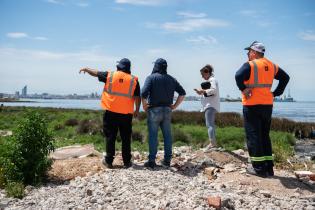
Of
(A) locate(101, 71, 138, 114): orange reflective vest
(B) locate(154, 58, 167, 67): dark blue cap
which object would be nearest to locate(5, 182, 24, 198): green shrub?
(A) locate(101, 71, 138, 114): orange reflective vest

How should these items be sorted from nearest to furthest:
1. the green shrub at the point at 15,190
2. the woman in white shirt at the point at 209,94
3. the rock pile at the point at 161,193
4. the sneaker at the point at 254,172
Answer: the rock pile at the point at 161,193
the green shrub at the point at 15,190
the sneaker at the point at 254,172
the woman in white shirt at the point at 209,94

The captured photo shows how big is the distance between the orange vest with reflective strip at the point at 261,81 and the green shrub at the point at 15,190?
4.32 meters

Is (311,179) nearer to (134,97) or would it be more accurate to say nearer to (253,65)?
(253,65)

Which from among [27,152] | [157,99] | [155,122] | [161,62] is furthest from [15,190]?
[161,62]

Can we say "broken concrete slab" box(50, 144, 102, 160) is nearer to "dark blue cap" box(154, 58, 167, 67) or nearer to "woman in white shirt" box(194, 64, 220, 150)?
"woman in white shirt" box(194, 64, 220, 150)

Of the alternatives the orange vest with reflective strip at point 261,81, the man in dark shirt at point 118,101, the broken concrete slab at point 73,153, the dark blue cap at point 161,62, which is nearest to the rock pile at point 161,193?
the man in dark shirt at point 118,101

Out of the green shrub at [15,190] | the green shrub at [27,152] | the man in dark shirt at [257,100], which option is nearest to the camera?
the green shrub at [15,190]

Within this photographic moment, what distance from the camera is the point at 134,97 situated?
28.3ft

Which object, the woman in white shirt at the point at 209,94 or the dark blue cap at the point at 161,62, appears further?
the woman in white shirt at the point at 209,94

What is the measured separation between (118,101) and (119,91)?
0.66ft

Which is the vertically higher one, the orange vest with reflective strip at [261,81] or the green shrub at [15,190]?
the orange vest with reflective strip at [261,81]

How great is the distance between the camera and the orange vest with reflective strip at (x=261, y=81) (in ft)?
25.7

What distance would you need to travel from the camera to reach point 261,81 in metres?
7.89

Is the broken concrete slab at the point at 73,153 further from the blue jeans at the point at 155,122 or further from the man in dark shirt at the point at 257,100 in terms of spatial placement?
the man in dark shirt at the point at 257,100
